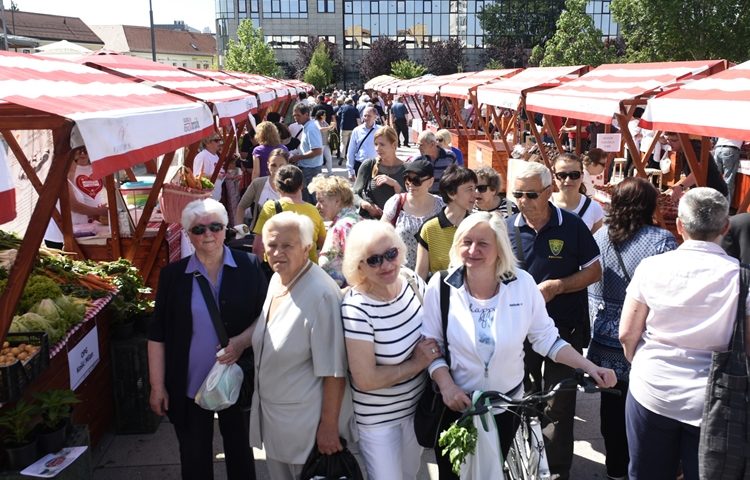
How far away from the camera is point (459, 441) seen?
8.68 ft

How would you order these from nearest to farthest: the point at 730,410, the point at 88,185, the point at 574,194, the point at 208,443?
the point at 730,410 → the point at 208,443 → the point at 574,194 → the point at 88,185

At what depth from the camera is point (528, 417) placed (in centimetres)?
283

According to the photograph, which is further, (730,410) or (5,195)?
(730,410)

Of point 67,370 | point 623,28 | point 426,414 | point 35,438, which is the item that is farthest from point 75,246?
point 623,28

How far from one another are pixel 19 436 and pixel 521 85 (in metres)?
9.07

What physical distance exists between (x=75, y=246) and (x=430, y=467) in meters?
3.70

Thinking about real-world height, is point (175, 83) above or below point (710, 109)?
above

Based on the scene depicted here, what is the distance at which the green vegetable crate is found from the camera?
3.16m

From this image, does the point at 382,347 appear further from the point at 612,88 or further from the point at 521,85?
the point at 521,85

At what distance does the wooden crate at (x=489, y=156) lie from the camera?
41.2 ft

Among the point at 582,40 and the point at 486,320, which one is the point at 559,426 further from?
the point at 582,40

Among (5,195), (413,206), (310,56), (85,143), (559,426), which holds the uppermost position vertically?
(310,56)

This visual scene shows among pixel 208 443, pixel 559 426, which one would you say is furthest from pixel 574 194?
A: pixel 208 443

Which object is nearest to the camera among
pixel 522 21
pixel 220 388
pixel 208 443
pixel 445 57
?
pixel 220 388
